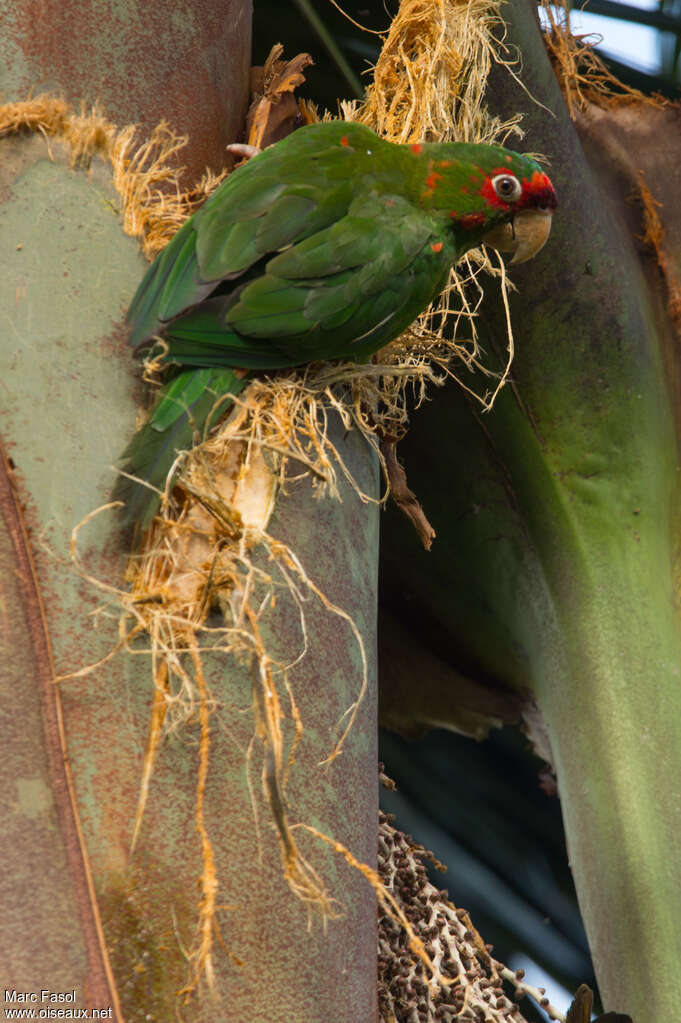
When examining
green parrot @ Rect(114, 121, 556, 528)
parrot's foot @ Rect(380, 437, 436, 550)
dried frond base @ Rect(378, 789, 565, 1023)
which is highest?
green parrot @ Rect(114, 121, 556, 528)

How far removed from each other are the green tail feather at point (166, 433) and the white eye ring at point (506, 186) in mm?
568

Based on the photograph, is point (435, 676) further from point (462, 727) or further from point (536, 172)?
point (536, 172)

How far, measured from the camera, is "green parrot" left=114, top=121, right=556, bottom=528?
4.03 feet

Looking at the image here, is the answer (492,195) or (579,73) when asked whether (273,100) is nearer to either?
(492,195)

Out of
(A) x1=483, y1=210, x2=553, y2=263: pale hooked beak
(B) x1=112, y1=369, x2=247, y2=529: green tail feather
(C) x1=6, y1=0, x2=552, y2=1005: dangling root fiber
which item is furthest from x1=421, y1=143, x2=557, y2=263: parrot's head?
(B) x1=112, y1=369, x2=247, y2=529: green tail feather

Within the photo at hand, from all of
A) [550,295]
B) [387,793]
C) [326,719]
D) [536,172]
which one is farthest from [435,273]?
[387,793]

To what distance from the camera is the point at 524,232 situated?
161 cm

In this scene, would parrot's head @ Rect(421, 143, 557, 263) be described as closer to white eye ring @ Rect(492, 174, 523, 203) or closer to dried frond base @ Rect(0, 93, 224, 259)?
white eye ring @ Rect(492, 174, 523, 203)

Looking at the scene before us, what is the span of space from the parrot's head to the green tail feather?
0.50m

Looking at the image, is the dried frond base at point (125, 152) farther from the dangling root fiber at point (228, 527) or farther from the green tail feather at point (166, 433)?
the green tail feather at point (166, 433)

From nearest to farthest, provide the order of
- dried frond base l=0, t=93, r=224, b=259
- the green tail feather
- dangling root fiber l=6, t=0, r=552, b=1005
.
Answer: dangling root fiber l=6, t=0, r=552, b=1005, the green tail feather, dried frond base l=0, t=93, r=224, b=259

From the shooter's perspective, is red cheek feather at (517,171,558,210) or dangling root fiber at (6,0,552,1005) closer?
dangling root fiber at (6,0,552,1005)

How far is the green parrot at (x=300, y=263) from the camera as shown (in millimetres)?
1229

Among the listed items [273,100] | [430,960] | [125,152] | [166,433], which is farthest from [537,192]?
[430,960]
